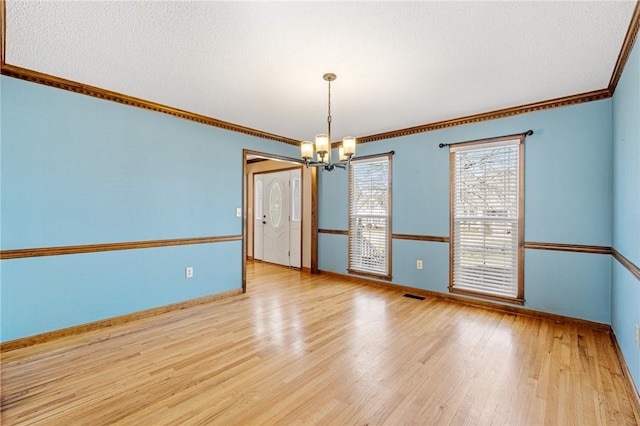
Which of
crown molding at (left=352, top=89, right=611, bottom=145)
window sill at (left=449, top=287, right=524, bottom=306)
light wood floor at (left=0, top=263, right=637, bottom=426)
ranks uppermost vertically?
crown molding at (left=352, top=89, right=611, bottom=145)

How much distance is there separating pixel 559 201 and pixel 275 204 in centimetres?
503

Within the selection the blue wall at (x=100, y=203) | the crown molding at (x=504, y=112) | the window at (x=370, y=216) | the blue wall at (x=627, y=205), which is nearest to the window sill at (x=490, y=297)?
the blue wall at (x=627, y=205)

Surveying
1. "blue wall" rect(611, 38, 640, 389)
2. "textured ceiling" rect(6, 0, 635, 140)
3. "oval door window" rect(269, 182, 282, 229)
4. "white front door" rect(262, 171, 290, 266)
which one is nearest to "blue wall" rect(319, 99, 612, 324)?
"blue wall" rect(611, 38, 640, 389)

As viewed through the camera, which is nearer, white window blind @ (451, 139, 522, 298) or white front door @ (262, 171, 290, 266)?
white window blind @ (451, 139, 522, 298)

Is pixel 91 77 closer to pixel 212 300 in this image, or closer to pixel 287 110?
pixel 287 110

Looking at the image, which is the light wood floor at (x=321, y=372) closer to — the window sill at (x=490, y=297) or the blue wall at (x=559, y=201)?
the window sill at (x=490, y=297)

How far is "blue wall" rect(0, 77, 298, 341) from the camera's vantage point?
8.75 ft

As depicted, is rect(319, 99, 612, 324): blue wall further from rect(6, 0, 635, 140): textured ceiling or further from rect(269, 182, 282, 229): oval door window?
rect(269, 182, 282, 229): oval door window

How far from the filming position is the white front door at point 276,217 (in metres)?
6.48

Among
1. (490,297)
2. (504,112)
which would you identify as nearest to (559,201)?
(504,112)

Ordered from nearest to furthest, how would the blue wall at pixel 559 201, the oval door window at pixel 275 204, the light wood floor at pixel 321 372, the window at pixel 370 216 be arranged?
the light wood floor at pixel 321 372 < the blue wall at pixel 559 201 < the window at pixel 370 216 < the oval door window at pixel 275 204

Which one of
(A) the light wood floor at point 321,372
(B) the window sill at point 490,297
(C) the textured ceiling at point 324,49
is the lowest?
(A) the light wood floor at point 321,372

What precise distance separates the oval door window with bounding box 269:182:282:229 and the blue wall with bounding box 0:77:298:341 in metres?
2.36

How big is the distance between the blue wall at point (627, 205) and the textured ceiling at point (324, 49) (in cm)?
33
